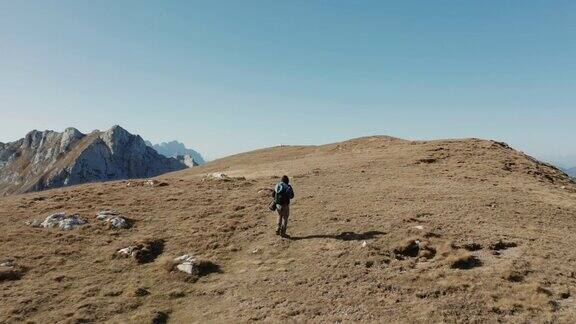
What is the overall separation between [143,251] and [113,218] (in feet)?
22.1

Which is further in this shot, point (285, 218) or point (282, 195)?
point (285, 218)

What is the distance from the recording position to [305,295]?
693 inches

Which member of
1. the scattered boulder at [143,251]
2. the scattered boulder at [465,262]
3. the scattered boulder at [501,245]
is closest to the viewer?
the scattered boulder at [465,262]

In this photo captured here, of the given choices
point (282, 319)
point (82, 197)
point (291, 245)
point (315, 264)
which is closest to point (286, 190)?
point (291, 245)

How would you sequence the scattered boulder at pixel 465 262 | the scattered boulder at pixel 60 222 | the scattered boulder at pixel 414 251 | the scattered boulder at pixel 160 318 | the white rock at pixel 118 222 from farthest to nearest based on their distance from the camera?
1. the white rock at pixel 118 222
2. the scattered boulder at pixel 60 222
3. the scattered boulder at pixel 414 251
4. the scattered boulder at pixel 465 262
5. the scattered boulder at pixel 160 318

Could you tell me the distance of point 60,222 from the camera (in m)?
27.4

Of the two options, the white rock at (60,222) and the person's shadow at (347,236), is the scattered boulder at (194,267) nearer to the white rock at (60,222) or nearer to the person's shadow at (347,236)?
the person's shadow at (347,236)

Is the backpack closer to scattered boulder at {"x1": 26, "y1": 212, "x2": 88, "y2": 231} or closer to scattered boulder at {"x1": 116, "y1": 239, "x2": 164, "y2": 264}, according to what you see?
scattered boulder at {"x1": 116, "y1": 239, "x2": 164, "y2": 264}

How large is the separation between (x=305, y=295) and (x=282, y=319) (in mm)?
2012

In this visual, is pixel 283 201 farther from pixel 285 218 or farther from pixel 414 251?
pixel 414 251

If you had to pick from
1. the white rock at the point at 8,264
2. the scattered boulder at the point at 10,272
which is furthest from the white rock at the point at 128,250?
the white rock at the point at 8,264

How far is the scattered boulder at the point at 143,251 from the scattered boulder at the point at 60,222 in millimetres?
5813

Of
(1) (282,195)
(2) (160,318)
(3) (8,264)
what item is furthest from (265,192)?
(2) (160,318)

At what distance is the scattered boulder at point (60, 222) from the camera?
2703 cm
